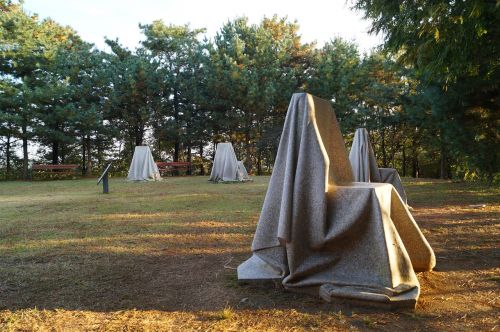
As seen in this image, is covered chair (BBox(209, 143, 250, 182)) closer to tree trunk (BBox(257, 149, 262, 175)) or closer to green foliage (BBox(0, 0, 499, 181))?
green foliage (BBox(0, 0, 499, 181))

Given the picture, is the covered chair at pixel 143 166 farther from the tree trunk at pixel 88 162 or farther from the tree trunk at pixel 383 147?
the tree trunk at pixel 383 147

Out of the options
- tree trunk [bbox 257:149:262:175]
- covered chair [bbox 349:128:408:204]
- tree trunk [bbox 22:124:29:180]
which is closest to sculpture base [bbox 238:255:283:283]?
covered chair [bbox 349:128:408:204]

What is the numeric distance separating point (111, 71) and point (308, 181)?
2294 cm

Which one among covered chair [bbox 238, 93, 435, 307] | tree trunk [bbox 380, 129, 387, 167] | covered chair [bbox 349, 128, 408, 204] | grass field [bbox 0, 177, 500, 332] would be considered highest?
tree trunk [bbox 380, 129, 387, 167]

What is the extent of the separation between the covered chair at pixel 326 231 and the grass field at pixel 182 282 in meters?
0.15

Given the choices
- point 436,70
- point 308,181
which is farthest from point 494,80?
point 308,181

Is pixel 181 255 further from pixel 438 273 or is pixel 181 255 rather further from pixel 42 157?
pixel 42 157

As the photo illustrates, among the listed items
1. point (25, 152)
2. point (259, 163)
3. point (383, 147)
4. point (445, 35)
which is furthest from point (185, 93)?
point (445, 35)

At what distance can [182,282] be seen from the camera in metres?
3.47

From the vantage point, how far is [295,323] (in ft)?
8.42

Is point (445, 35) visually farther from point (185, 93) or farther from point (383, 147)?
point (383, 147)

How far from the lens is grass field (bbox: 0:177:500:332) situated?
260 cm

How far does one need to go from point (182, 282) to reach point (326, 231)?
1399 millimetres

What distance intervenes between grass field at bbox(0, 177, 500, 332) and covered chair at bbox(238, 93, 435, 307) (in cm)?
15
